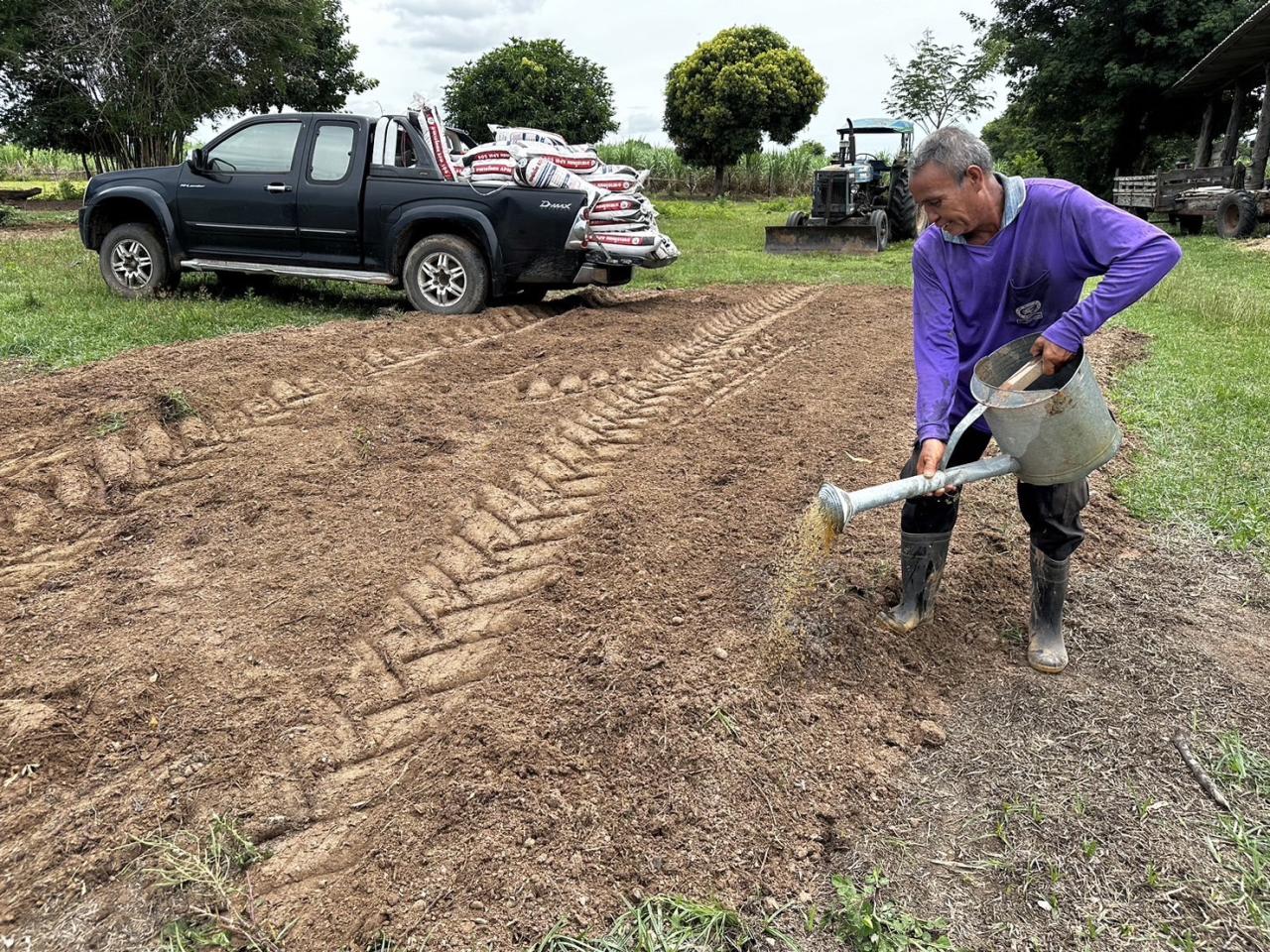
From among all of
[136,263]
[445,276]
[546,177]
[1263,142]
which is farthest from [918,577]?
[1263,142]

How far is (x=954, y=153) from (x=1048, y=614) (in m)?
1.55

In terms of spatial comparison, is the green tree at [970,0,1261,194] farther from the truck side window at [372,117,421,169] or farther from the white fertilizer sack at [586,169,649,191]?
the truck side window at [372,117,421,169]

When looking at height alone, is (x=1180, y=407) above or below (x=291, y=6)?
below

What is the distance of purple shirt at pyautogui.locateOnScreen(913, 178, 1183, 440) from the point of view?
92.5 inches

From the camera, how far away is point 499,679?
2.71 metres

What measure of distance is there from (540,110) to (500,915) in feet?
102

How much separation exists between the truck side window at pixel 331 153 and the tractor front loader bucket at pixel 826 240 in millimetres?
8879

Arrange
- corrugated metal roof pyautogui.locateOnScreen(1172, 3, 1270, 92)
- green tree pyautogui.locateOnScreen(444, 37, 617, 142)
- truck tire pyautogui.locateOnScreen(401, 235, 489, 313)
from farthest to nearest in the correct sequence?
1. green tree pyautogui.locateOnScreen(444, 37, 617, 142)
2. corrugated metal roof pyautogui.locateOnScreen(1172, 3, 1270, 92)
3. truck tire pyautogui.locateOnScreen(401, 235, 489, 313)

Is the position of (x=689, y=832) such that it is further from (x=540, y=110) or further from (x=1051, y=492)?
(x=540, y=110)

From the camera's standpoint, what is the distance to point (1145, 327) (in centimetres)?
834

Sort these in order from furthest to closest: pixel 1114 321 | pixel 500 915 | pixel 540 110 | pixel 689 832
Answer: pixel 540 110 < pixel 1114 321 < pixel 689 832 < pixel 500 915

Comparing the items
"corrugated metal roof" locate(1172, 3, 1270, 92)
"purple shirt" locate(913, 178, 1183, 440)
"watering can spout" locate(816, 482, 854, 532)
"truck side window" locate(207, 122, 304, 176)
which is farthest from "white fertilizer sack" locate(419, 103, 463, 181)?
"corrugated metal roof" locate(1172, 3, 1270, 92)

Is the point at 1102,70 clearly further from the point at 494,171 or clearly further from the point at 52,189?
the point at 52,189

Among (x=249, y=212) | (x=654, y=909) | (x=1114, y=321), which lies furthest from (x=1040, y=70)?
(x=654, y=909)
